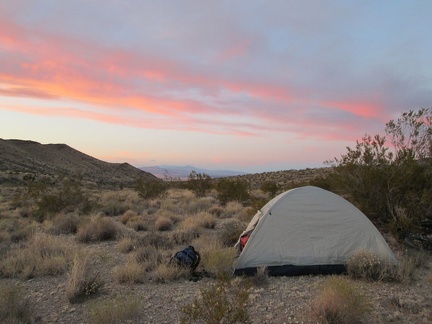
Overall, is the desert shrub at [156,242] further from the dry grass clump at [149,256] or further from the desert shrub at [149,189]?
the desert shrub at [149,189]

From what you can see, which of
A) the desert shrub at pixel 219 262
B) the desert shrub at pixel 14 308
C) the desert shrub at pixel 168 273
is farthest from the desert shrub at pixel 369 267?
the desert shrub at pixel 14 308

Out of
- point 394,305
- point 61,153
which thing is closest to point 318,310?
point 394,305

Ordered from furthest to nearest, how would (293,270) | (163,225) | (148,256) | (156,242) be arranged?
1. (163,225)
2. (156,242)
3. (148,256)
4. (293,270)

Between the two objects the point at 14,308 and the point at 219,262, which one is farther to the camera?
the point at 219,262

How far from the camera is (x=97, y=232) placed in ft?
35.7

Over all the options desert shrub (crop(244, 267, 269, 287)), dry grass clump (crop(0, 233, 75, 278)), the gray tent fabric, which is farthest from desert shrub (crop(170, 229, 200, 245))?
desert shrub (crop(244, 267, 269, 287))

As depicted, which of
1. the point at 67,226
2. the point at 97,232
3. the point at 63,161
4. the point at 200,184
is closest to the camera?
the point at 97,232

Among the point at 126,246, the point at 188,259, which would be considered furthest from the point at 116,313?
the point at 126,246

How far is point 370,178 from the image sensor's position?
9.98 metres

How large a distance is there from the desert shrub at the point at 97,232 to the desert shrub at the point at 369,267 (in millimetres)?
7272

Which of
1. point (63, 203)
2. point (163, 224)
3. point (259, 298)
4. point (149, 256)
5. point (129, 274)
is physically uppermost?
point (63, 203)

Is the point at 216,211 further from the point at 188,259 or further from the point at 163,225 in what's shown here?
the point at 188,259

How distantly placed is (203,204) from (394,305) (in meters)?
12.4

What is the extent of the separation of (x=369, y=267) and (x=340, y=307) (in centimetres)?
229
